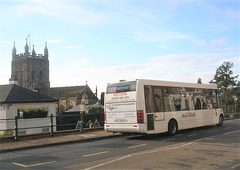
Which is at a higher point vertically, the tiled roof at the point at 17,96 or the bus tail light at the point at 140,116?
the tiled roof at the point at 17,96

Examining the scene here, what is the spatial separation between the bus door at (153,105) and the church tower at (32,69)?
3256 inches

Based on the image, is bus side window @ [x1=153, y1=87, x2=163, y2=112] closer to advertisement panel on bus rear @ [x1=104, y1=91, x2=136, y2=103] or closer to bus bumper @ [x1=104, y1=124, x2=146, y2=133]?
advertisement panel on bus rear @ [x1=104, y1=91, x2=136, y2=103]

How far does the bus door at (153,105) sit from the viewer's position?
12.2 m

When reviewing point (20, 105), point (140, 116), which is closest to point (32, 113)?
point (140, 116)

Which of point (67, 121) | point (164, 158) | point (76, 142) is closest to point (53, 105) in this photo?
point (67, 121)

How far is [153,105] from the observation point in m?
12.5

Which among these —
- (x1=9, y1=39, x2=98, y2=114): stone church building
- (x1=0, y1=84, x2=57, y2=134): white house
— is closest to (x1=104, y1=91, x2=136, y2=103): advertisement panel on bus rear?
(x1=0, y1=84, x2=57, y2=134): white house

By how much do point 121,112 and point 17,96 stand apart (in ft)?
60.6

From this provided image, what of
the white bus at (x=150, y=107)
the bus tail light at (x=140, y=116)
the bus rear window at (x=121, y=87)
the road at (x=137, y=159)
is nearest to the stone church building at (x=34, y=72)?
the white bus at (x=150, y=107)

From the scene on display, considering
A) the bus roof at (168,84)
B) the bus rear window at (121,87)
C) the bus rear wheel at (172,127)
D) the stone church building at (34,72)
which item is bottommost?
the bus rear wheel at (172,127)

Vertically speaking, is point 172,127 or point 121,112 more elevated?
point 121,112

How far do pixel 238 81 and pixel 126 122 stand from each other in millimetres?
62701

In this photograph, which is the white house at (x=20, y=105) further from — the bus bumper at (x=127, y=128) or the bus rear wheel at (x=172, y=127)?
the bus rear wheel at (x=172, y=127)

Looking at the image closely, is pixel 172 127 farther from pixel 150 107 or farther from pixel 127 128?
pixel 127 128
